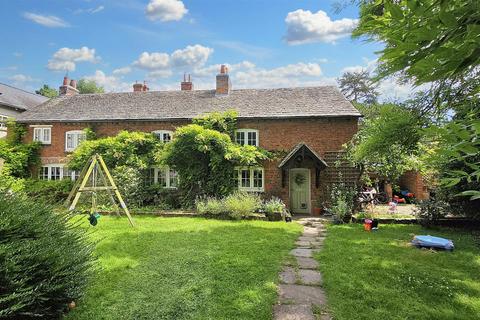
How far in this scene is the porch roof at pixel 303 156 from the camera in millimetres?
14745

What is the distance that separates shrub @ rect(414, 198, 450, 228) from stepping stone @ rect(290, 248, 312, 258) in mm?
6009

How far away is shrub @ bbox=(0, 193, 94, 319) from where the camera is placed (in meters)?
3.52

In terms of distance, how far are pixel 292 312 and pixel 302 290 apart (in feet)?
2.94

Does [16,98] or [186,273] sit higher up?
[16,98]

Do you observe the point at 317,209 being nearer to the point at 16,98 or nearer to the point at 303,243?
the point at 303,243

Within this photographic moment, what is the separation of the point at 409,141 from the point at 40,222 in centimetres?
795

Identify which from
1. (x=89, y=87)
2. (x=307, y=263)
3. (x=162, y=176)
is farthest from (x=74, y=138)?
(x=89, y=87)

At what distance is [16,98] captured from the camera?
28.8m

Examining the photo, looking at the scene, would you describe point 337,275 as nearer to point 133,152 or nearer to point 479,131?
point 479,131

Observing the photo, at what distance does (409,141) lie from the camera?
7457 mm

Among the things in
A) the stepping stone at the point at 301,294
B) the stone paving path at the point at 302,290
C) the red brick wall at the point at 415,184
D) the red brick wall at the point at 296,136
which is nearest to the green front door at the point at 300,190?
the red brick wall at the point at 296,136

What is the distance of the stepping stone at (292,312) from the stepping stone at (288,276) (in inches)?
40.5

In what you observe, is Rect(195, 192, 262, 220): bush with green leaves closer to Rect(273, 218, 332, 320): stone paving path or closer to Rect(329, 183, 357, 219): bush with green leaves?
Rect(329, 183, 357, 219): bush with green leaves

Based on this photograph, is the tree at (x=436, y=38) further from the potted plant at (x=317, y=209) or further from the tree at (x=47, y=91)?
the tree at (x=47, y=91)
